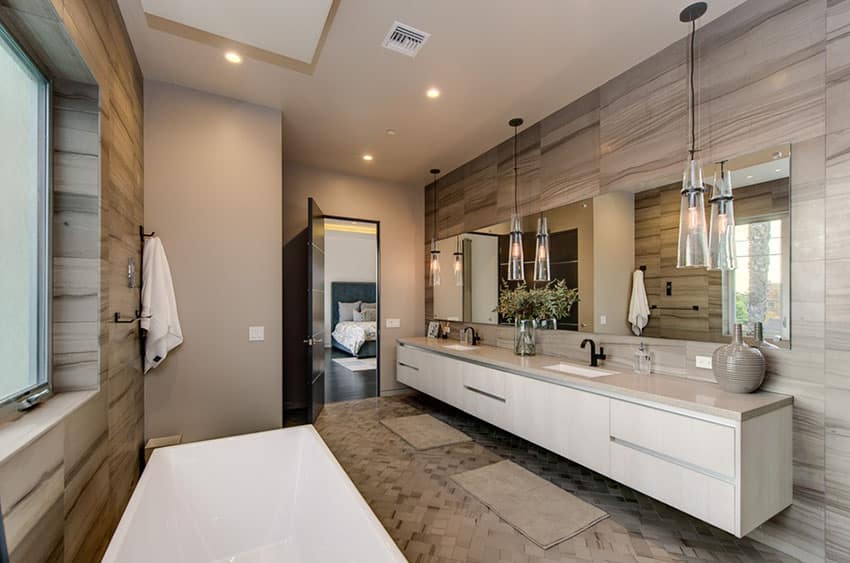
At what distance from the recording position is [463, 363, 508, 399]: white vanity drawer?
3098mm

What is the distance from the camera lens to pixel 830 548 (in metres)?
1.78

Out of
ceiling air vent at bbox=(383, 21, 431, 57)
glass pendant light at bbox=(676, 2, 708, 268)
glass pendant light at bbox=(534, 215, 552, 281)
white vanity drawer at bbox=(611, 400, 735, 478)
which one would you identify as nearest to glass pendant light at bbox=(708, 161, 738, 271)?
glass pendant light at bbox=(676, 2, 708, 268)

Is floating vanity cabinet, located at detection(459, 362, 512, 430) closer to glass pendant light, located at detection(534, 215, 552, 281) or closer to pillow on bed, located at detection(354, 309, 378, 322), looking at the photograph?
glass pendant light, located at detection(534, 215, 552, 281)

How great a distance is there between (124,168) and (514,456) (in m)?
3.37

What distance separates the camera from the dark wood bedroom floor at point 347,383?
4863 mm

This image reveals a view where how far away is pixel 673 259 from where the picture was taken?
2.50 metres

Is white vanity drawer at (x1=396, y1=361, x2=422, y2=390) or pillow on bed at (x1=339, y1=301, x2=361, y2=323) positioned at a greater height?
pillow on bed at (x1=339, y1=301, x2=361, y2=323)

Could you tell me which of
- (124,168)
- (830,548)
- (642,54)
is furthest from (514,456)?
(124,168)

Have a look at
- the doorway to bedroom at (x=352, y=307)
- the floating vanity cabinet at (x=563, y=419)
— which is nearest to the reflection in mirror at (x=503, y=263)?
the floating vanity cabinet at (x=563, y=419)

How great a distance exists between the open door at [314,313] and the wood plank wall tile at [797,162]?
2770 millimetres

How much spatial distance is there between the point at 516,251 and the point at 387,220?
2220mm

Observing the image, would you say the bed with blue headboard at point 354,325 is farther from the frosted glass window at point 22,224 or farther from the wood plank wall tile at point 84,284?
the frosted glass window at point 22,224

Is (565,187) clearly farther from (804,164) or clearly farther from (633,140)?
(804,164)

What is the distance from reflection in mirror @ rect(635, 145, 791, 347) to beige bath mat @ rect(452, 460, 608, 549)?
1249 mm
